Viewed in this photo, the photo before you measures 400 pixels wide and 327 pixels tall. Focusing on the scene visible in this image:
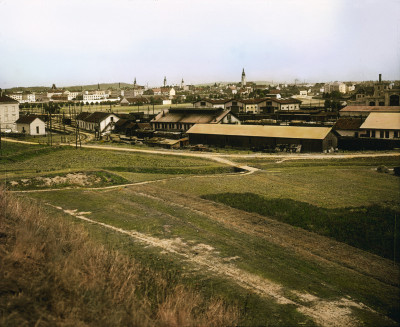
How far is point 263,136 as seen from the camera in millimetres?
54281

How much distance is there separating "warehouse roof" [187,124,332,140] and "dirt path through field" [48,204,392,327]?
3548 centimetres

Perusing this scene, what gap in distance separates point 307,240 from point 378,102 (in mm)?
76679

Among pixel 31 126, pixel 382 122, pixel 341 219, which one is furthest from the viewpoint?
pixel 31 126

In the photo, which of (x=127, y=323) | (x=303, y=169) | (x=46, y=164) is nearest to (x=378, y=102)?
(x=303, y=169)

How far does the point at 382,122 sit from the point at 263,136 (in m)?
16.9

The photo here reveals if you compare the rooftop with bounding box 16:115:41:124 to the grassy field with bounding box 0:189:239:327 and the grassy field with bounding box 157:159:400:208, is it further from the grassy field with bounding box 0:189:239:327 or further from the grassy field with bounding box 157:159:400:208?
the grassy field with bounding box 0:189:239:327

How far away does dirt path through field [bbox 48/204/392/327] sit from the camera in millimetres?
13367

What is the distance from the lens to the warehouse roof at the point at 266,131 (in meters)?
51.9

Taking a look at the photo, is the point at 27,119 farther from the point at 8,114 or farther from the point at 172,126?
the point at 172,126

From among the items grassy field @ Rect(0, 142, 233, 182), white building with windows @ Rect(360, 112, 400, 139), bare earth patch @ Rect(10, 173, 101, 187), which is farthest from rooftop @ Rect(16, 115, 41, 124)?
white building with windows @ Rect(360, 112, 400, 139)

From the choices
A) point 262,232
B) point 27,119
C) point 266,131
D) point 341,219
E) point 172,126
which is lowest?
point 262,232

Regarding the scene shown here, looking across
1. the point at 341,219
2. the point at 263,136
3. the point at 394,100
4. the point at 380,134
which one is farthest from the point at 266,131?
the point at 394,100

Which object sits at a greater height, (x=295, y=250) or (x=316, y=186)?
(x=316, y=186)

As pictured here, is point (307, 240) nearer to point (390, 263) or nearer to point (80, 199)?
point (390, 263)
